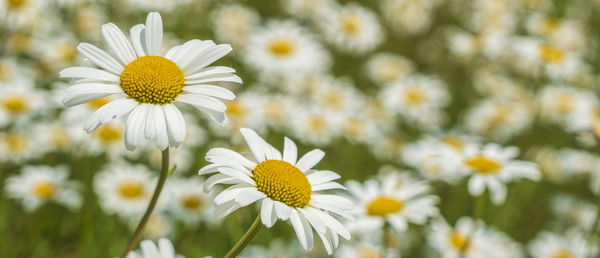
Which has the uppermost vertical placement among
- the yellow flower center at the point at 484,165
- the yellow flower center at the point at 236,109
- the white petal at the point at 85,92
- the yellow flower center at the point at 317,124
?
the yellow flower center at the point at 317,124

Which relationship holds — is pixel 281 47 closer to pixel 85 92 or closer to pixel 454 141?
pixel 454 141

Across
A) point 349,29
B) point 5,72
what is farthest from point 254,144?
point 349,29

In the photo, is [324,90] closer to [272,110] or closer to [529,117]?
[272,110]

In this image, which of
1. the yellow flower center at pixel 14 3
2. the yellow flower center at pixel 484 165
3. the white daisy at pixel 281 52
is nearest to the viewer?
the yellow flower center at pixel 484 165

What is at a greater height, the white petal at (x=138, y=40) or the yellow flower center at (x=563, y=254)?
the yellow flower center at (x=563, y=254)

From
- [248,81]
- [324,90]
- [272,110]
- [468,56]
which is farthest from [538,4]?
[272,110]

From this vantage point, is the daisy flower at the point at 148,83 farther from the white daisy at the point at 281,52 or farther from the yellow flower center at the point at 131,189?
the white daisy at the point at 281,52

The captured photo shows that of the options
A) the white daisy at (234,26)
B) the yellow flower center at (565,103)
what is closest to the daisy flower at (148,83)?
the white daisy at (234,26)
